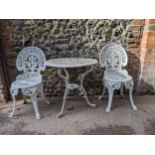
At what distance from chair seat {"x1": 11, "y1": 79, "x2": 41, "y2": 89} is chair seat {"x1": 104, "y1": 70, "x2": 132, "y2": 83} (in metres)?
1.00

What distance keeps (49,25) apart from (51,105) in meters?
1.23

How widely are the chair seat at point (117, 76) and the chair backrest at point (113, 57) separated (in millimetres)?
80

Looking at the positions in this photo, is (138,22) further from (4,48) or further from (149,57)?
(4,48)

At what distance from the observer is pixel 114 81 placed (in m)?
2.93

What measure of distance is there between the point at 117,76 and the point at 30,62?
4.31 feet

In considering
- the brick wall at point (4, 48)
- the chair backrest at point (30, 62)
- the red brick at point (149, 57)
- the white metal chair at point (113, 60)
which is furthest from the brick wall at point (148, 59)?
the brick wall at point (4, 48)

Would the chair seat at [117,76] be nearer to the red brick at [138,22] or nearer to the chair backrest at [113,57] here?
the chair backrest at [113,57]

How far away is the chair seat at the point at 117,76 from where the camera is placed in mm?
2950

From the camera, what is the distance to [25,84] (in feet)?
9.48

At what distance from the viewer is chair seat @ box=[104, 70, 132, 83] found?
295 centimetres

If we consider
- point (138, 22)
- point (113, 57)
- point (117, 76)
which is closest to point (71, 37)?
point (113, 57)

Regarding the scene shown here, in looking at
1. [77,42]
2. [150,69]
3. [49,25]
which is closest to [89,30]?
[77,42]

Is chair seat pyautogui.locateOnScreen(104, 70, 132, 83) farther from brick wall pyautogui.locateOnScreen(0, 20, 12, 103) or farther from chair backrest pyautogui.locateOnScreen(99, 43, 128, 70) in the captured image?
brick wall pyautogui.locateOnScreen(0, 20, 12, 103)
